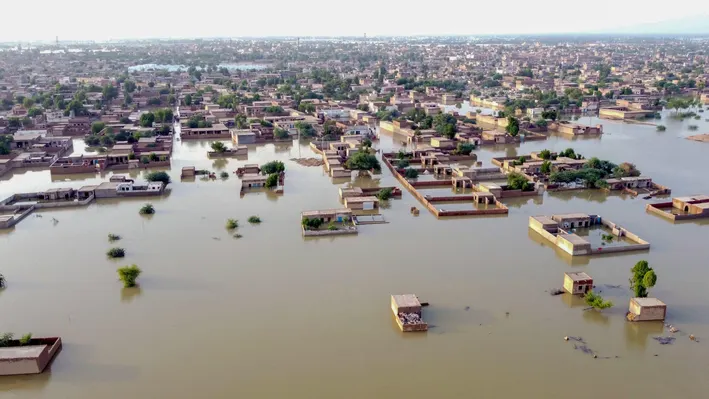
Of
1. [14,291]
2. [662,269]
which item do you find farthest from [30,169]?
[662,269]

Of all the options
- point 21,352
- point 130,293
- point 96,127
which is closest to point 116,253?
point 130,293

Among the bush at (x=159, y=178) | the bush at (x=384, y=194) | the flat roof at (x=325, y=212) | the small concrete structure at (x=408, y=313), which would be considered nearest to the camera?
the small concrete structure at (x=408, y=313)

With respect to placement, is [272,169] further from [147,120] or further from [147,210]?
[147,120]

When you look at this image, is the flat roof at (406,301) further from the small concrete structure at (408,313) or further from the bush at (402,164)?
the bush at (402,164)

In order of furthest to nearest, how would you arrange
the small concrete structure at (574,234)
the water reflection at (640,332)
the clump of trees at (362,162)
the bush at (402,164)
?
the bush at (402,164) → the clump of trees at (362,162) → the small concrete structure at (574,234) → the water reflection at (640,332)

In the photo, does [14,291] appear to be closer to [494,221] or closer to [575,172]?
[494,221]

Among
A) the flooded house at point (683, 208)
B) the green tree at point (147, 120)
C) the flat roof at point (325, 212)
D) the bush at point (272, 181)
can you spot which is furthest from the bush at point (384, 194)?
the green tree at point (147, 120)

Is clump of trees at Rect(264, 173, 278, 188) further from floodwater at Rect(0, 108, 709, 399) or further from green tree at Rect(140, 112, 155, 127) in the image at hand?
green tree at Rect(140, 112, 155, 127)
